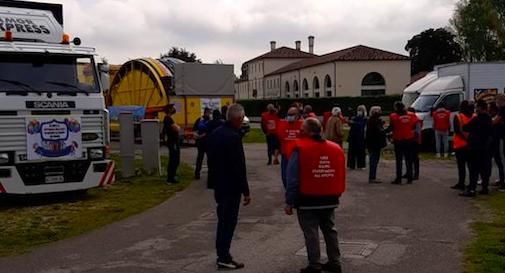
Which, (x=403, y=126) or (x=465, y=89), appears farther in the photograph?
(x=465, y=89)

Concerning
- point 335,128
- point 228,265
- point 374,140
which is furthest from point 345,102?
point 228,265

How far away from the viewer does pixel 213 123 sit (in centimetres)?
1572

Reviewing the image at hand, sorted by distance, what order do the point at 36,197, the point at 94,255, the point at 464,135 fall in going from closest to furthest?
the point at 94,255 → the point at 464,135 → the point at 36,197

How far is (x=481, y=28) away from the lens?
79.0m

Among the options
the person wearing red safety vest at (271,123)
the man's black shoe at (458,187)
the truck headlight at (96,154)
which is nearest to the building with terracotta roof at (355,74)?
the person wearing red safety vest at (271,123)

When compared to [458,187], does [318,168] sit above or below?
above

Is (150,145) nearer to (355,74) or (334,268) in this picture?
(334,268)

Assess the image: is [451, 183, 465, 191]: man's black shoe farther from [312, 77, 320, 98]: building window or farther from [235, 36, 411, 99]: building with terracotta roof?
[312, 77, 320, 98]: building window

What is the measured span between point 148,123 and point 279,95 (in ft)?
305

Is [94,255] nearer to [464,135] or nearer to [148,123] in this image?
[464,135]

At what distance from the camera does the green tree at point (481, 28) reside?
7619cm

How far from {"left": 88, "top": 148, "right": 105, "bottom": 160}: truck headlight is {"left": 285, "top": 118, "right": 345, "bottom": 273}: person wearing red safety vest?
7437mm

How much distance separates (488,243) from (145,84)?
23.4 meters

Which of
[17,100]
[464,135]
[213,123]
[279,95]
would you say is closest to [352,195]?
[464,135]
